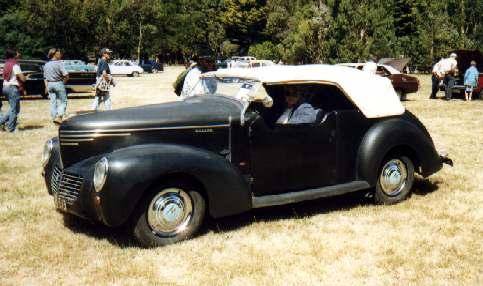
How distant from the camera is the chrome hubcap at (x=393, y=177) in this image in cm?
695

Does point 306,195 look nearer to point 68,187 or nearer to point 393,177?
point 393,177

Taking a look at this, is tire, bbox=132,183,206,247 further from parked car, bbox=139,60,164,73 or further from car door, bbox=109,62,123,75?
parked car, bbox=139,60,164,73

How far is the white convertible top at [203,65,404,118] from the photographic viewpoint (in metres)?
6.28

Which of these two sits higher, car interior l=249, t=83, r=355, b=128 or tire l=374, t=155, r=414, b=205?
car interior l=249, t=83, r=355, b=128

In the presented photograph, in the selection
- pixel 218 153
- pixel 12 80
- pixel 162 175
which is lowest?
pixel 162 175

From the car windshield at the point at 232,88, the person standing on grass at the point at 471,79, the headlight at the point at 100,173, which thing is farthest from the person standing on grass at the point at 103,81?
the person standing on grass at the point at 471,79

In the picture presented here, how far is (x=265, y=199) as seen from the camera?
237 inches

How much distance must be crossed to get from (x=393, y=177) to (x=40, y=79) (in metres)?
19.0

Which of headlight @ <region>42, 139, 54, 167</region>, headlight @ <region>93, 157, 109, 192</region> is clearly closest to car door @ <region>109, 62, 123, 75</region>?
headlight @ <region>42, 139, 54, 167</region>

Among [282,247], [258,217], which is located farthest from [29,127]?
[282,247]

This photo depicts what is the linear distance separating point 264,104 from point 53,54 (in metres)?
9.58

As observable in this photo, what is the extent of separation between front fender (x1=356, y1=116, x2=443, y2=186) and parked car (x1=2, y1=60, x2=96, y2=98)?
18.5 meters

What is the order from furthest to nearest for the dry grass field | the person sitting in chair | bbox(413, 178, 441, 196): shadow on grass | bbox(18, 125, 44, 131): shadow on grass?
bbox(18, 125, 44, 131): shadow on grass < bbox(413, 178, 441, 196): shadow on grass < the person sitting in chair < the dry grass field

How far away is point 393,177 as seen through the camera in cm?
704
